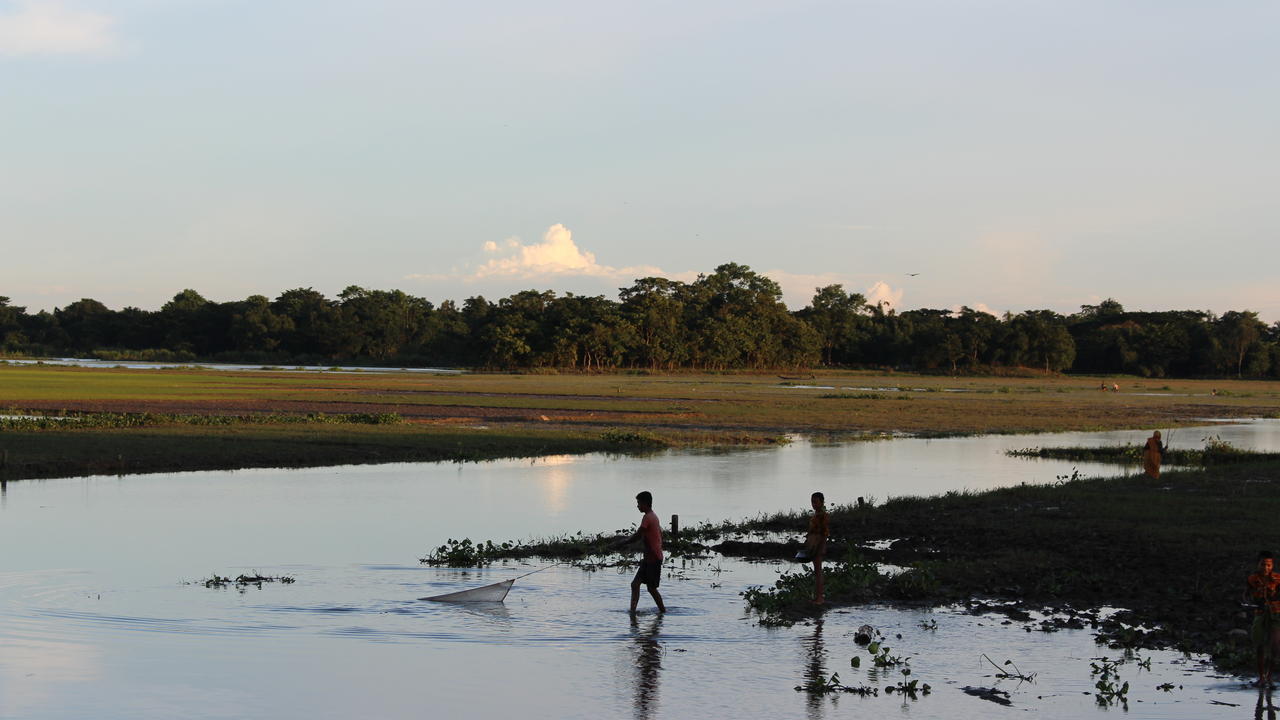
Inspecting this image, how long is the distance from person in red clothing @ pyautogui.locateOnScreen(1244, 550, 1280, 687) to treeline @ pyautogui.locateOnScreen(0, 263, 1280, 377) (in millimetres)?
135761

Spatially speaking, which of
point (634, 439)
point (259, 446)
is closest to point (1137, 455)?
point (634, 439)

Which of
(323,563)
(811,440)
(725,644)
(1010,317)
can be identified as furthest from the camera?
(1010,317)

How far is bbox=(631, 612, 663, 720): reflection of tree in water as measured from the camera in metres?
12.2

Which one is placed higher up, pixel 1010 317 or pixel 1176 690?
pixel 1010 317

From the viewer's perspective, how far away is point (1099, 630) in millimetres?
15344

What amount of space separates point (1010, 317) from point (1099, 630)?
16938cm

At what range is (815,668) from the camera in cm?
1364

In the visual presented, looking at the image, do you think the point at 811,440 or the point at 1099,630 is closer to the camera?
the point at 1099,630

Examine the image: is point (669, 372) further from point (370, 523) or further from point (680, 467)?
point (370, 523)

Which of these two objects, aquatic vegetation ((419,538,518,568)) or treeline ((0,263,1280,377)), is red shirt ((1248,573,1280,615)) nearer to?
aquatic vegetation ((419,538,518,568))

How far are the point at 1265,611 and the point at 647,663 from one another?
21.6ft

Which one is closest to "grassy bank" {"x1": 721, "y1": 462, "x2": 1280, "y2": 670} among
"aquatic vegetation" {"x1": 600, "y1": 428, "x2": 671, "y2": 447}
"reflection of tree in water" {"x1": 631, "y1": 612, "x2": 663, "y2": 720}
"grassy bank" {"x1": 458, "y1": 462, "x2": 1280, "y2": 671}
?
"grassy bank" {"x1": 458, "y1": 462, "x2": 1280, "y2": 671}

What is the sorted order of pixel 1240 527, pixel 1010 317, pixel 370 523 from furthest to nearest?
pixel 1010 317, pixel 370 523, pixel 1240 527

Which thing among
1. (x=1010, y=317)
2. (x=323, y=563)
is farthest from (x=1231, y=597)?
(x=1010, y=317)
